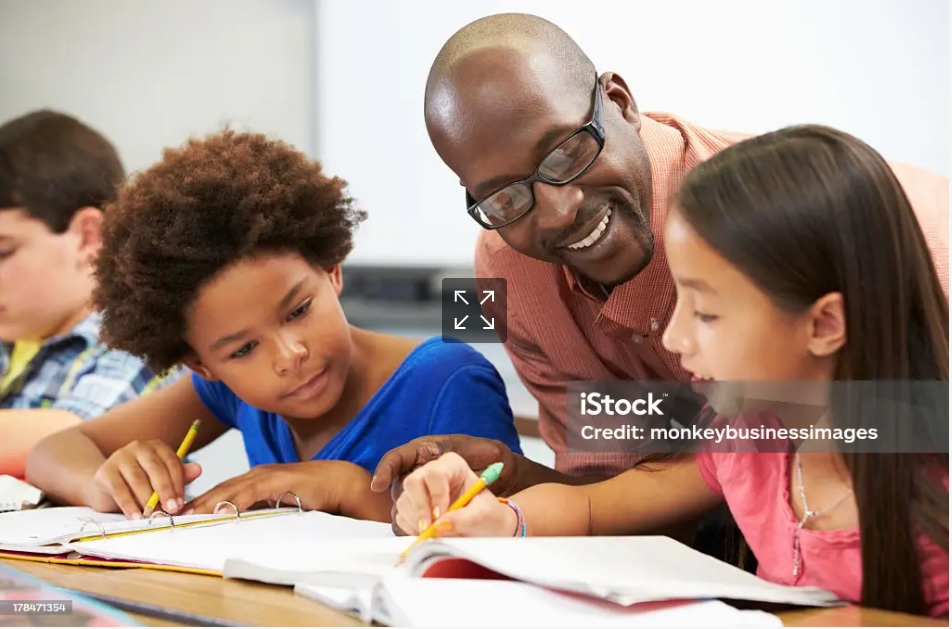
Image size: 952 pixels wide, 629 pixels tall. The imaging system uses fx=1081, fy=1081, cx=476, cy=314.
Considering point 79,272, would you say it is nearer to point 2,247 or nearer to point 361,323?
point 2,247

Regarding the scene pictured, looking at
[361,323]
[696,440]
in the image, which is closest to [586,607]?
[696,440]

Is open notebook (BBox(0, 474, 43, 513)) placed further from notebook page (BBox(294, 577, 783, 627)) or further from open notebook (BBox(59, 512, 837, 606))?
notebook page (BBox(294, 577, 783, 627))

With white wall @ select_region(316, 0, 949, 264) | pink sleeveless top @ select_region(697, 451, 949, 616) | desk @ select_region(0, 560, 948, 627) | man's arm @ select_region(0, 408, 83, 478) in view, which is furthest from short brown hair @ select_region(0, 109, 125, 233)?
pink sleeveless top @ select_region(697, 451, 949, 616)

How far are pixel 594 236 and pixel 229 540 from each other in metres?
0.39

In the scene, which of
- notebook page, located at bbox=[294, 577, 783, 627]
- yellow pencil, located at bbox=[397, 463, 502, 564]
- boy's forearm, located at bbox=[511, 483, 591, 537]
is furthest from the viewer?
boy's forearm, located at bbox=[511, 483, 591, 537]

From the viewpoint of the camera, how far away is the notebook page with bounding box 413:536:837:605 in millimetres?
589

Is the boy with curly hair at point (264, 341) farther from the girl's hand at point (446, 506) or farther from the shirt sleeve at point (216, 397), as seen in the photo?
the girl's hand at point (446, 506)

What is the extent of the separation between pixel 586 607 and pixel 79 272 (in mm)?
1134

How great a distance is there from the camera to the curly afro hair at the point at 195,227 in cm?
102

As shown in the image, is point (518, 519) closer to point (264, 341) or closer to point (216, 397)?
point (264, 341)

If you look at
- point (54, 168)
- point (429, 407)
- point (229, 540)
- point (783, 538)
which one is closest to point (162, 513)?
point (229, 540)

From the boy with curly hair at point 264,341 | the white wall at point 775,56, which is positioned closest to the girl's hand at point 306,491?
the boy with curly hair at point 264,341

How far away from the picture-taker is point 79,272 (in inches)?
59.7

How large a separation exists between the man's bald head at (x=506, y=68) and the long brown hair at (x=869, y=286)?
0.89 feet
